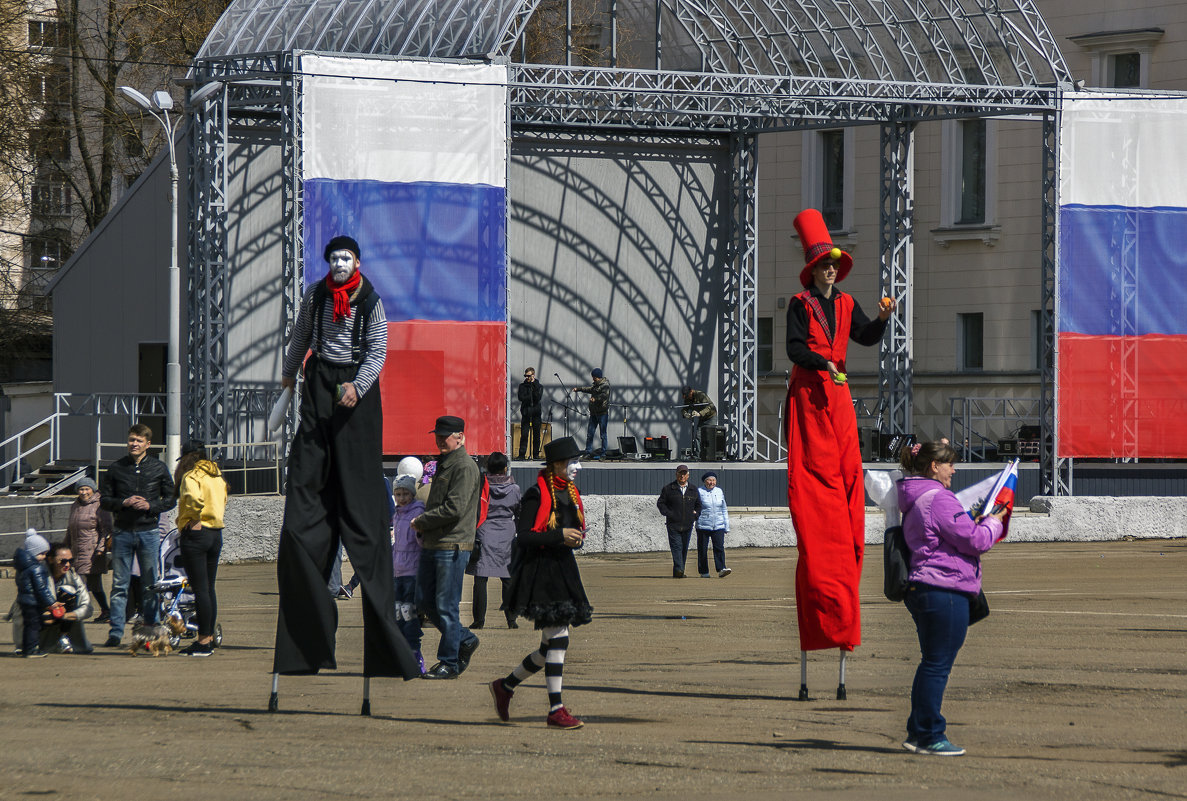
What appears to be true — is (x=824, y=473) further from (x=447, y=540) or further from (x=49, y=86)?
(x=49, y=86)

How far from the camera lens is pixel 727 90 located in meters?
28.8

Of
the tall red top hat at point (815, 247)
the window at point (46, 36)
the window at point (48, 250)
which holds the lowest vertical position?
the tall red top hat at point (815, 247)

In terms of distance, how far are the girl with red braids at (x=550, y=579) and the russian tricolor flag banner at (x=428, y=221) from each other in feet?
52.8

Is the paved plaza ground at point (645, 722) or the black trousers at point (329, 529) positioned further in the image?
the black trousers at point (329, 529)

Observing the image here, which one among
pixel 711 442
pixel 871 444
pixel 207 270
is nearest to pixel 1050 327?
pixel 871 444

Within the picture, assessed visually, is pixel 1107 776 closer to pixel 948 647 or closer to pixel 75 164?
pixel 948 647

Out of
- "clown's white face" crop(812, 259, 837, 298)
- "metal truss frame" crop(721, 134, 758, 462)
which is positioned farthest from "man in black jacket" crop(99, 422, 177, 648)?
"metal truss frame" crop(721, 134, 758, 462)

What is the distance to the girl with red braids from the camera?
9281 mm

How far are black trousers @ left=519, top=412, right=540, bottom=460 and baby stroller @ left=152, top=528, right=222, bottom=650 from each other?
1778cm

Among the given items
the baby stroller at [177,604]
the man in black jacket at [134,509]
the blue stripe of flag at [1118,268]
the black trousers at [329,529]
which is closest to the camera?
the black trousers at [329,529]

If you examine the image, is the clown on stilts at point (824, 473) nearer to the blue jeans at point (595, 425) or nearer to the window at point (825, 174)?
the blue jeans at point (595, 425)

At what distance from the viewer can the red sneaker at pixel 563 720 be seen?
920 cm

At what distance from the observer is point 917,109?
30812mm

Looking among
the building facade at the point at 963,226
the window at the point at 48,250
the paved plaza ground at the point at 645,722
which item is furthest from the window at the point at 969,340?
the paved plaza ground at the point at 645,722
